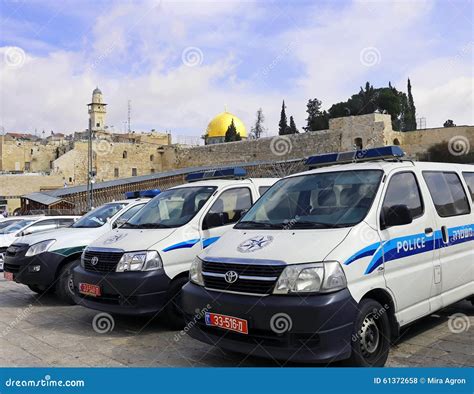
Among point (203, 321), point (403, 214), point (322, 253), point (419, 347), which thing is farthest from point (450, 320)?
point (203, 321)

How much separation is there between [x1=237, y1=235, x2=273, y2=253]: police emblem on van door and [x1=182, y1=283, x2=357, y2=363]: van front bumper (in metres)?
0.45

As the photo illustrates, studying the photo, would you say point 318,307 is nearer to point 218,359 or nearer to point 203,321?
point 203,321

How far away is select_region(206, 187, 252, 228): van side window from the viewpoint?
6480 millimetres

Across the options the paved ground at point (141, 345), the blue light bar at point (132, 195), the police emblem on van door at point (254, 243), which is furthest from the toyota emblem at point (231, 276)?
the blue light bar at point (132, 195)

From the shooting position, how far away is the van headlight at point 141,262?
228 inches

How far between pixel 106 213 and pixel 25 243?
1701 millimetres

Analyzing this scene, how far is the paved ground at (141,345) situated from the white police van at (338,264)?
411 mm

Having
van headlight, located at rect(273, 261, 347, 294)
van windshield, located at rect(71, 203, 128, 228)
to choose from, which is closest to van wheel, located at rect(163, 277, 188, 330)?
van headlight, located at rect(273, 261, 347, 294)

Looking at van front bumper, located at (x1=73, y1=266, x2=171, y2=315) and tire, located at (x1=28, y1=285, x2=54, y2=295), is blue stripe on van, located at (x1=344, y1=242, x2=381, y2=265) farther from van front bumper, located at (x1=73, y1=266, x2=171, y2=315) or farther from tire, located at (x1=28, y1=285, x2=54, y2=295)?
tire, located at (x1=28, y1=285, x2=54, y2=295)

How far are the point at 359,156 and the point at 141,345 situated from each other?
3.34 m

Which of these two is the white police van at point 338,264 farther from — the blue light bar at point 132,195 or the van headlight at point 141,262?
the blue light bar at point 132,195

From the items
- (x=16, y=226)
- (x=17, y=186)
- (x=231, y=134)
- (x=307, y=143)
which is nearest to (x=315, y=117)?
(x=231, y=134)

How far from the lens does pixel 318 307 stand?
3.84 metres

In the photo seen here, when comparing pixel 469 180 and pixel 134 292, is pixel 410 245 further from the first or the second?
pixel 134 292
